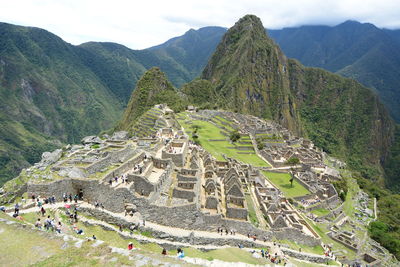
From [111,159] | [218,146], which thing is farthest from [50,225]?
[218,146]

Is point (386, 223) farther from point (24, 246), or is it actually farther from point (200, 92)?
point (200, 92)

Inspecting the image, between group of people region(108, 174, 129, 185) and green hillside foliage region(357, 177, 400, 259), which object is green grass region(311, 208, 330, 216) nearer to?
green hillside foliage region(357, 177, 400, 259)

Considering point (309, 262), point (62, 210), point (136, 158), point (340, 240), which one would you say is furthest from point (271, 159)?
point (62, 210)

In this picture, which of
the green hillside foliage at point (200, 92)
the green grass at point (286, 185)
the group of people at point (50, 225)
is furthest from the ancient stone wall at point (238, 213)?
the green hillside foliage at point (200, 92)

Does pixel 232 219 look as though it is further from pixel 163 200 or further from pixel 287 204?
pixel 287 204

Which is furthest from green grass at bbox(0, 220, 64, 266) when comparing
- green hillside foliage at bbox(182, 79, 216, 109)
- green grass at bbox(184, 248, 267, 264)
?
green hillside foliage at bbox(182, 79, 216, 109)

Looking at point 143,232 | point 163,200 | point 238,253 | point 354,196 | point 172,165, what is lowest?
point 354,196
